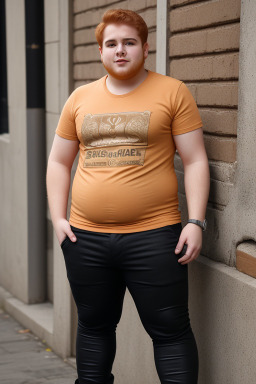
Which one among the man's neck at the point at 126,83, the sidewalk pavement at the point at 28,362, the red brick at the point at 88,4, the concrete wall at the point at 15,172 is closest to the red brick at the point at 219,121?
the man's neck at the point at 126,83

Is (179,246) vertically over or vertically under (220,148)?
under

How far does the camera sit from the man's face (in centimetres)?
304

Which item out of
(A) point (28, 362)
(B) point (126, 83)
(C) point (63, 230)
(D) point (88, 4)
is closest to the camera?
(B) point (126, 83)

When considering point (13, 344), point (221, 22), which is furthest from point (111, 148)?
point (13, 344)

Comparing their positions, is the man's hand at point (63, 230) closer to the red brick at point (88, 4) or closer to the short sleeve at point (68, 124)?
the short sleeve at point (68, 124)

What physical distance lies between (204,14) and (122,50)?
21.2 inches

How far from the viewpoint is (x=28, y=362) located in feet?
16.9

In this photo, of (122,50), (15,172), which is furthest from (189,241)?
(15,172)

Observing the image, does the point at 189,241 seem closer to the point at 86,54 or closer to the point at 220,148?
the point at 220,148

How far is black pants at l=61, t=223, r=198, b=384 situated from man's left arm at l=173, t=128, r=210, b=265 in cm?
8

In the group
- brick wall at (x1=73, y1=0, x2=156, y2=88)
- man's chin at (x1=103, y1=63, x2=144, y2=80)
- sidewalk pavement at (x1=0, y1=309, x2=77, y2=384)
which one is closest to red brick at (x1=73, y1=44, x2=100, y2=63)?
brick wall at (x1=73, y1=0, x2=156, y2=88)

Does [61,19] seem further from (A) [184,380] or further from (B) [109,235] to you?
(A) [184,380]

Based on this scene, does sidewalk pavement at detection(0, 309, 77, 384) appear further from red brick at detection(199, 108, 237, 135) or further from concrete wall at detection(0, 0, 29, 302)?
red brick at detection(199, 108, 237, 135)

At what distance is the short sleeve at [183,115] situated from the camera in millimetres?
3045
